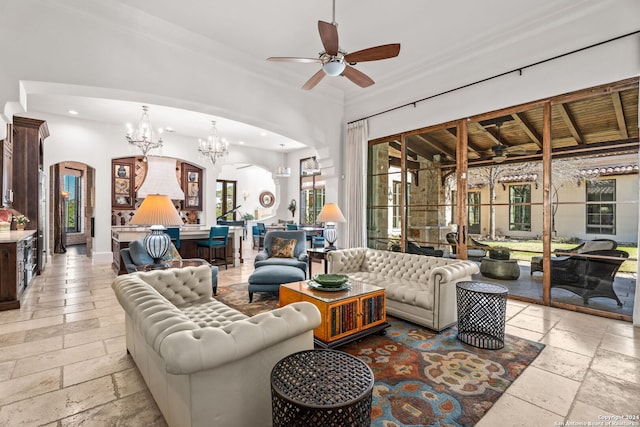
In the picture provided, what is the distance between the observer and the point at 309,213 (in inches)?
437

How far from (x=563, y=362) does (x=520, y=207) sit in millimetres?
2320

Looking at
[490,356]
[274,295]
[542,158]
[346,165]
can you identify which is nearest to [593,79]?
[542,158]

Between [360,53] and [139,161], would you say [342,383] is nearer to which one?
[360,53]

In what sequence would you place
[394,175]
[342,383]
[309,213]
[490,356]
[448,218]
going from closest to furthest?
[342,383], [490,356], [448,218], [394,175], [309,213]

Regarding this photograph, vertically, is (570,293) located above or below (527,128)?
below

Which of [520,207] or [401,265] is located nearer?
[401,265]

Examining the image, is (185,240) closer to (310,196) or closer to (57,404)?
(57,404)

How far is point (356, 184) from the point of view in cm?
596

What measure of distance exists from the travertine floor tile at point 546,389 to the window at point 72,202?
12.9 meters

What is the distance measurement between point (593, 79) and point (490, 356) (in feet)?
11.0

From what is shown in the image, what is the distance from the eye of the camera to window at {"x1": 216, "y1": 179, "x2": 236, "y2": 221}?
13461 mm

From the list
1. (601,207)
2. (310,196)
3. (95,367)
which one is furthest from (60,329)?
(310,196)

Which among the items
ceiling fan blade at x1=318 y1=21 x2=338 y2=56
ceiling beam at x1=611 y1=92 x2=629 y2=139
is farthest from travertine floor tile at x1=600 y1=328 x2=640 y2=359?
ceiling fan blade at x1=318 y1=21 x2=338 y2=56

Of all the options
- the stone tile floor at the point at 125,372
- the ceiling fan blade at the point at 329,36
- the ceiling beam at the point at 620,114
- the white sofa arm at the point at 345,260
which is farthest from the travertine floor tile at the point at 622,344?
the ceiling fan blade at the point at 329,36
